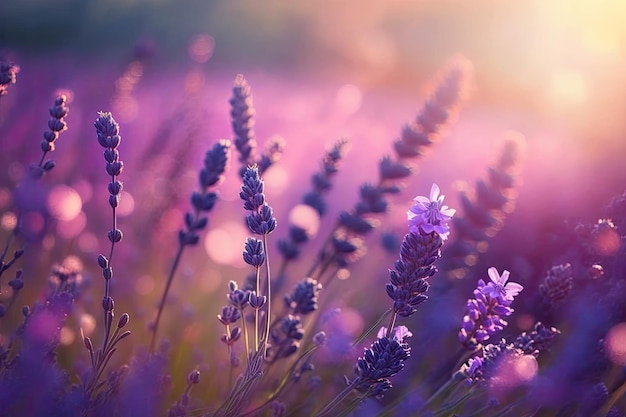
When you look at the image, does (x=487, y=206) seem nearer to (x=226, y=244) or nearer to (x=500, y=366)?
(x=500, y=366)

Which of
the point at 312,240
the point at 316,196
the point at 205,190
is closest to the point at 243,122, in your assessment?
the point at 205,190

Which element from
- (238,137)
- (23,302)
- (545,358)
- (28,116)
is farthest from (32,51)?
(545,358)

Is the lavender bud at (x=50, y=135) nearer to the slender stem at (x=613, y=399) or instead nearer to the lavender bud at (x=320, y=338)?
the lavender bud at (x=320, y=338)

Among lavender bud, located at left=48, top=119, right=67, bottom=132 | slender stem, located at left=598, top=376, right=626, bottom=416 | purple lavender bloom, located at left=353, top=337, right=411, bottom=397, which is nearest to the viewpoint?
purple lavender bloom, located at left=353, top=337, right=411, bottom=397

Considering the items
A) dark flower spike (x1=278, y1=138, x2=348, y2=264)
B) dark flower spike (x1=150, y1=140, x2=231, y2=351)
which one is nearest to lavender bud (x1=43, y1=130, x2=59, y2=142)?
dark flower spike (x1=150, y1=140, x2=231, y2=351)

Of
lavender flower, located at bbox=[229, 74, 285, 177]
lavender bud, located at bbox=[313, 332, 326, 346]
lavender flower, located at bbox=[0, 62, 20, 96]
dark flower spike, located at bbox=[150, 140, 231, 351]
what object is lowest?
lavender bud, located at bbox=[313, 332, 326, 346]

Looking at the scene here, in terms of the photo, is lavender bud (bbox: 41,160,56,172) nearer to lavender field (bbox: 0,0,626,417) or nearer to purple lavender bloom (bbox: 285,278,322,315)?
lavender field (bbox: 0,0,626,417)

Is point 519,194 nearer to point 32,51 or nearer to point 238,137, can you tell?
point 238,137
